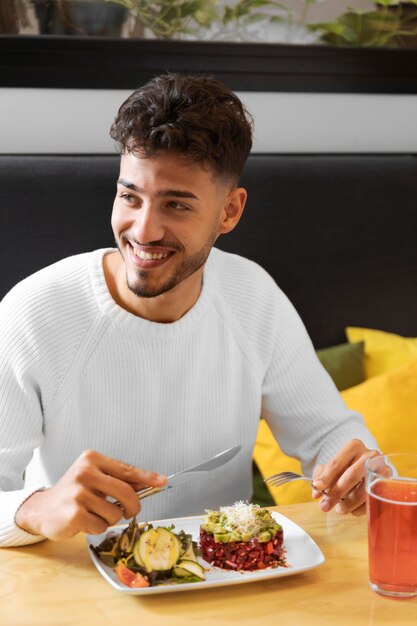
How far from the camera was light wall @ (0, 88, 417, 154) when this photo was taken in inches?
88.5

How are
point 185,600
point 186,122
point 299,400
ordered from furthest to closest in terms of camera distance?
1. point 299,400
2. point 186,122
3. point 185,600

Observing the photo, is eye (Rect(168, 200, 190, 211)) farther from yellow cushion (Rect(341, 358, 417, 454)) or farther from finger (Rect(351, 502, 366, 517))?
yellow cushion (Rect(341, 358, 417, 454))

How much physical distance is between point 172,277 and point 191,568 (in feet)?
1.71

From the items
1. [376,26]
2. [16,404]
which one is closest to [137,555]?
A: [16,404]

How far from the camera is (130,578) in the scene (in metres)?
1.09

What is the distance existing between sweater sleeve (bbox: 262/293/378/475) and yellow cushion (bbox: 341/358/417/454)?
1.46 feet

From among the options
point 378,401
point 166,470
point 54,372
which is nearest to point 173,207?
point 54,372

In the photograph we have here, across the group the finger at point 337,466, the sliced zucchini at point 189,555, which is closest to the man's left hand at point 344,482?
the finger at point 337,466

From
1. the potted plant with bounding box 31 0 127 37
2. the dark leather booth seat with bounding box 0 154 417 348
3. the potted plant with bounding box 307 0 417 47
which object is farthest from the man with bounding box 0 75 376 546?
the potted plant with bounding box 307 0 417 47

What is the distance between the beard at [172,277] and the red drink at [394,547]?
52cm

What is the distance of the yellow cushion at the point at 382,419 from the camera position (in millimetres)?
2086

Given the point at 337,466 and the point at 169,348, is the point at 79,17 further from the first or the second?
the point at 337,466

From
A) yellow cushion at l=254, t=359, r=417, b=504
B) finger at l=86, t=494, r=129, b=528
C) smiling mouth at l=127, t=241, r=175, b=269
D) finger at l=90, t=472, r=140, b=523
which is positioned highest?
smiling mouth at l=127, t=241, r=175, b=269

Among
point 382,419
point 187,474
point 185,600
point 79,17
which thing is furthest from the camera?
point 79,17
